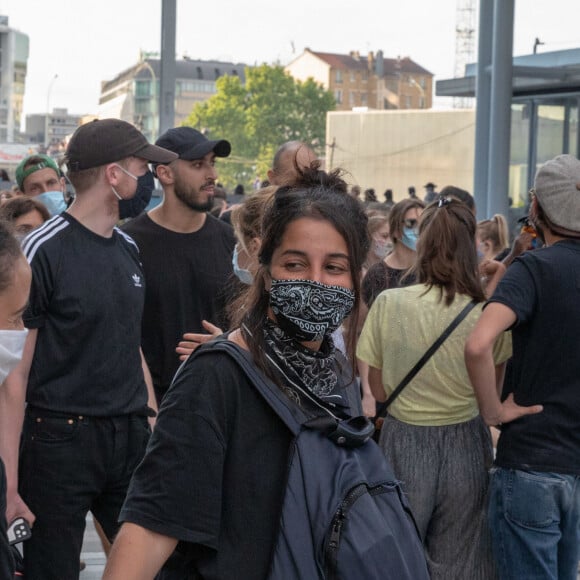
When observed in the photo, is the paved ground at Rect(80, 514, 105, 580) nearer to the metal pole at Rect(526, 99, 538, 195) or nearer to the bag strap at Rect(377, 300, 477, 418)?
the bag strap at Rect(377, 300, 477, 418)

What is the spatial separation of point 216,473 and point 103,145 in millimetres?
2745

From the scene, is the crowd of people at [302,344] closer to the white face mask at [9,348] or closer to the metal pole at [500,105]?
the white face mask at [9,348]

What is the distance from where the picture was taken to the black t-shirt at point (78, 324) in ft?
14.5

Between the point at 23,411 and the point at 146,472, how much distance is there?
207cm

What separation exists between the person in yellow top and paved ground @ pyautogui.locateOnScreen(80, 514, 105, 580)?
1914mm

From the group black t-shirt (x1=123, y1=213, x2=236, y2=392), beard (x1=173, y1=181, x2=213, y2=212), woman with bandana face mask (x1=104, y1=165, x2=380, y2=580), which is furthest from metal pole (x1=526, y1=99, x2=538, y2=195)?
woman with bandana face mask (x1=104, y1=165, x2=380, y2=580)

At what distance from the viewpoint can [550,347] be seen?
4.25 m

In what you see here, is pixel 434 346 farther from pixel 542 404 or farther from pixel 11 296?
pixel 11 296

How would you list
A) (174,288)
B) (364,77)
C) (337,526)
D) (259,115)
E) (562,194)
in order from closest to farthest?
(337,526) < (562,194) < (174,288) < (259,115) < (364,77)

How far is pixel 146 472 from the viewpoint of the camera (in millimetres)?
2391

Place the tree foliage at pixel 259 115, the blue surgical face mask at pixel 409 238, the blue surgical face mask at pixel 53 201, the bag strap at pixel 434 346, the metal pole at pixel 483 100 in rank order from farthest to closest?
the tree foliage at pixel 259 115 → the metal pole at pixel 483 100 → the blue surgical face mask at pixel 53 201 → the blue surgical face mask at pixel 409 238 → the bag strap at pixel 434 346

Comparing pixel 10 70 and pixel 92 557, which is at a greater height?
pixel 10 70

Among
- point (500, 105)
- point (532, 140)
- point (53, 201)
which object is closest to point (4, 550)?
point (53, 201)

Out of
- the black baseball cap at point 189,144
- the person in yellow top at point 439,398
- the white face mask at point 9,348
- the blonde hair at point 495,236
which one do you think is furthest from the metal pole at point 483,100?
the white face mask at point 9,348
